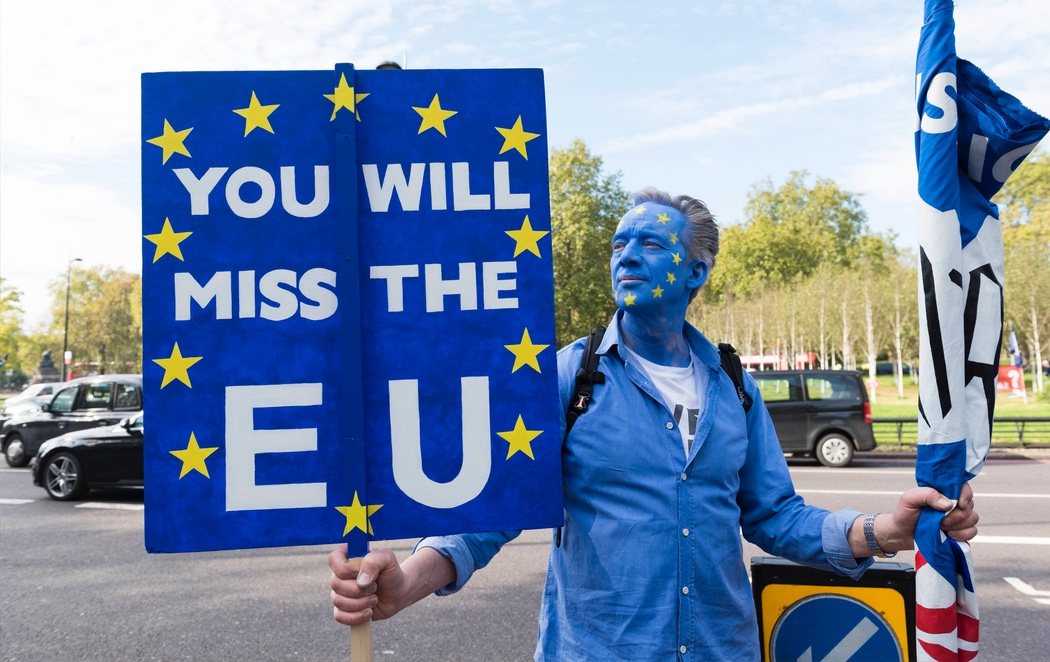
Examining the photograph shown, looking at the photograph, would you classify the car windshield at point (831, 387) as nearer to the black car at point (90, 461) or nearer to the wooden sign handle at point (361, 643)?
the black car at point (90, 461)

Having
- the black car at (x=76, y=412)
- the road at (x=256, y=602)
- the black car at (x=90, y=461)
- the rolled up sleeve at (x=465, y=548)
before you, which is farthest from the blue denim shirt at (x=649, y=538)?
the black car at (x=76, y=412)

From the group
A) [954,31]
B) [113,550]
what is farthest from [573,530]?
[113,550]

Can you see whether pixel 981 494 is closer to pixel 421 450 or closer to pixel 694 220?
pixel 694 220

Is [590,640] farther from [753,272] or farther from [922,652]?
→ [753,272]

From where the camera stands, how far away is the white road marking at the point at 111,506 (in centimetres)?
1020

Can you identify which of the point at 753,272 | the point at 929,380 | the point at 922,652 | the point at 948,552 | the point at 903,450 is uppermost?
the point at 753,272

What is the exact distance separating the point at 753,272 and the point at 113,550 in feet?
198

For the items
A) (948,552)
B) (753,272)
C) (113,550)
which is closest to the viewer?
(948,552)

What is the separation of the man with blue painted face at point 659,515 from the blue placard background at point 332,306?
0.50 ft

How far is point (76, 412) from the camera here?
524 inches

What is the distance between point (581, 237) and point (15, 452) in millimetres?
26520

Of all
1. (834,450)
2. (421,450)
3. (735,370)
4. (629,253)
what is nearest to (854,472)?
(834,450)

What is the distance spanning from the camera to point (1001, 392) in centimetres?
3509

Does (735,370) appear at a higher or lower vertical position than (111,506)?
higher
